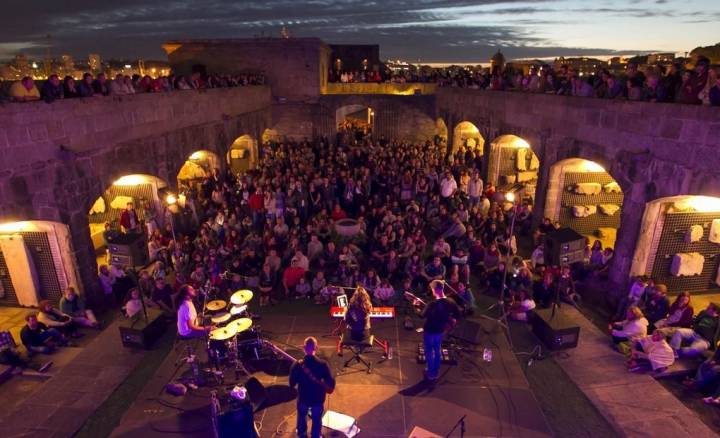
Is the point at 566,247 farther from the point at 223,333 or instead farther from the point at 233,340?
the point at 223,333

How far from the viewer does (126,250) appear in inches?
384

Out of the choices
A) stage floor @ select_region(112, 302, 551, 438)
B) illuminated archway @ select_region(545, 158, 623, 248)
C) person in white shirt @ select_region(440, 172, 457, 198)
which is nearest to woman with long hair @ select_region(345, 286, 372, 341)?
stage floor @ select_region(112, 302, 551, 438)

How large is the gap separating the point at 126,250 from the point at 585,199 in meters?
12.7

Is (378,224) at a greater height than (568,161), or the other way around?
(568,161)

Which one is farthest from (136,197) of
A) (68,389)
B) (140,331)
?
(68,389)

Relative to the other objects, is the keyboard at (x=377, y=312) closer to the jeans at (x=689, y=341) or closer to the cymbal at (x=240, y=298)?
the cymbal at (x=240, y=298)

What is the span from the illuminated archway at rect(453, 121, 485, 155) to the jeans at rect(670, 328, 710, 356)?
13.7 meters

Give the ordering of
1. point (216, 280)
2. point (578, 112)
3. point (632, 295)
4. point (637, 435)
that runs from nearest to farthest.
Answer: point (637, 435) → point (632, 295) → point (216, 280) → point (578, 112)

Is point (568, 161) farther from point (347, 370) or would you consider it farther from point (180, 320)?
point (180, 320)

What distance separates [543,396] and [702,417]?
231cm

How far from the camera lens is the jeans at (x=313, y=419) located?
556 centimetres

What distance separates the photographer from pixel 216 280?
998 cm

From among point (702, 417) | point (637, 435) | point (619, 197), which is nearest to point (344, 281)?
point (637, 435)

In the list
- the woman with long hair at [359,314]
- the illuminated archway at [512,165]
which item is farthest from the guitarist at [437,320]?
the illuminated archway at [512,165]
